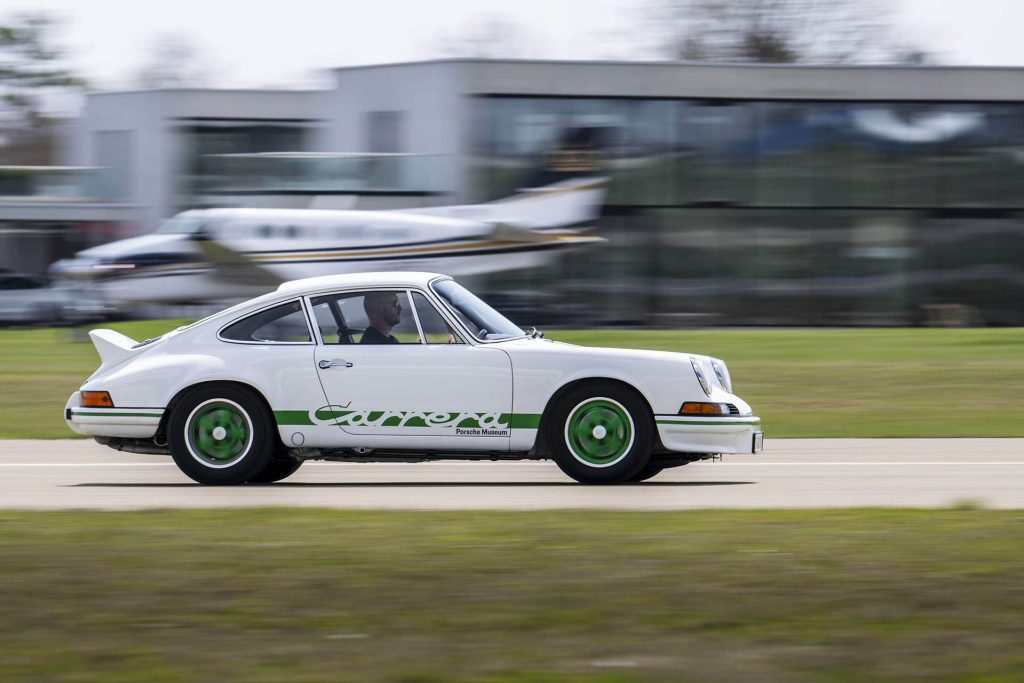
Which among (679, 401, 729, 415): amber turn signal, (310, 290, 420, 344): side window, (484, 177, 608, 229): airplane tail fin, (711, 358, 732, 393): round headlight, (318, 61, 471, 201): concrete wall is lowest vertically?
(679, 401, 729, 415): amber turn signal

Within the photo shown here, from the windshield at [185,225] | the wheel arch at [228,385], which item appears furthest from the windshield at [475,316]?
the windshield at [185,225]

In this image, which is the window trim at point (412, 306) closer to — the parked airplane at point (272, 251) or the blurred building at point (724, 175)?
the parked airplane at point (272, 251)

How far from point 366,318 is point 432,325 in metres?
0.46

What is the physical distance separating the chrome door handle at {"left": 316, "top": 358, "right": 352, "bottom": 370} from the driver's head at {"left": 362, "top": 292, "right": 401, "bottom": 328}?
34 centimetres

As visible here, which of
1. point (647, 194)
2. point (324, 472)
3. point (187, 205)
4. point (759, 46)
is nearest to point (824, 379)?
point (324, 472)

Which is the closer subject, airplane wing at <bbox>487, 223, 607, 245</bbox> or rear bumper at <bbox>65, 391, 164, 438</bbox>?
rear bumper at <bbox>65, 391, 164, 438</bbox>

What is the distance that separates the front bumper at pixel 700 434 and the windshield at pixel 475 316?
1.21m

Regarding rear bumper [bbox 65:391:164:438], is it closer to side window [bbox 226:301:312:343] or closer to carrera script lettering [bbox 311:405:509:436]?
side window [bbox 226:301:312:343]

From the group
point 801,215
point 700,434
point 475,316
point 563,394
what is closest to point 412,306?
point 475,316

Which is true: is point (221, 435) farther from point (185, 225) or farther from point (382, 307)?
point (185, 225)

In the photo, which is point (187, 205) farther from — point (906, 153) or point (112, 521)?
point (112, 521)

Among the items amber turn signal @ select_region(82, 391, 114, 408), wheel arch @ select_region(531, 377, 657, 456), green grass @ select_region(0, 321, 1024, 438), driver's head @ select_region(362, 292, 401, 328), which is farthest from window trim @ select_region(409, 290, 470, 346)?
green grass @ select_region(0, 321, 1024, 438)

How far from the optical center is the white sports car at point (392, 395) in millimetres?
9391

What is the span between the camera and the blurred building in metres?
33.5
